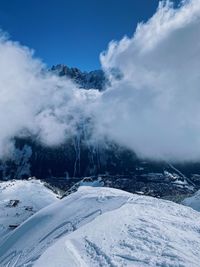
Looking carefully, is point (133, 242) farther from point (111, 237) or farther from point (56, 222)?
point (56, 222)

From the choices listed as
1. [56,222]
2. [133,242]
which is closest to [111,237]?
[133,242]

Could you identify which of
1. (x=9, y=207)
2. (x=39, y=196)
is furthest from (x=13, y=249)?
(x=39, y=196)

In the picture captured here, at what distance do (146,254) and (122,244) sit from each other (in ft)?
11.5

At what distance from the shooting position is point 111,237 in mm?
38188

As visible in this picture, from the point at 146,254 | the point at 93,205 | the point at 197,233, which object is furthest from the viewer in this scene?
the point at 93,205

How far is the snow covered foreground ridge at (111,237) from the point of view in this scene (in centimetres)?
3228

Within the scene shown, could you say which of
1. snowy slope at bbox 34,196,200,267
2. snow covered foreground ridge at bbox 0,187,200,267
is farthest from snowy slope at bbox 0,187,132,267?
snowy slope at bbox 34,196,200,267

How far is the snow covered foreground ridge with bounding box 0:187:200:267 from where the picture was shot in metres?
32.3

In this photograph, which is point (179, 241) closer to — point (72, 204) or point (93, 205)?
point (93, 205)

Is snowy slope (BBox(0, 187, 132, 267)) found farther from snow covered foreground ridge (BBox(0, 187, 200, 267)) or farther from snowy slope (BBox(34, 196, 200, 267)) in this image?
snowy slope (BBox(34, 196, 200, 267))

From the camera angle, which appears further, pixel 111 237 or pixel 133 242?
pixel 111 237

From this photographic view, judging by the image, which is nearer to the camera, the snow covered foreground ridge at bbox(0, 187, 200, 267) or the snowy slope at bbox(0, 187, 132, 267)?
the snow covered foreground ridge at bbox(0, 187, 200, 267)

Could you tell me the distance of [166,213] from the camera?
48625mm

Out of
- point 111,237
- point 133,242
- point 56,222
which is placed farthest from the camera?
point 56,222
